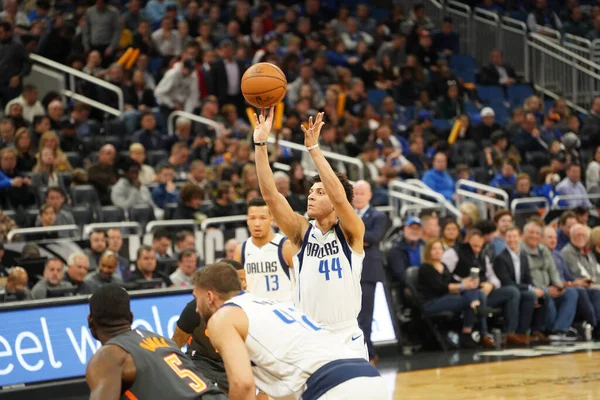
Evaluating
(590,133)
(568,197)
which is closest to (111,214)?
(568,197)

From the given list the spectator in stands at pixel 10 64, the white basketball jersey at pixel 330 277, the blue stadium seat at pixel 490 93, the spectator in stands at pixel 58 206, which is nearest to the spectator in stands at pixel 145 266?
the spectator in stands at pixel 58 206

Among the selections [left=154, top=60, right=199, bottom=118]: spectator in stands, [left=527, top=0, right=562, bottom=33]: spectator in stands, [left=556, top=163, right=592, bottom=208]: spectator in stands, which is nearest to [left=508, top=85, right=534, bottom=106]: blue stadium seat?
[left=527, top=0, right=562, bottom=33]: spectator in stands

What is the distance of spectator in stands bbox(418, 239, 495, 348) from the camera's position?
43.8ft

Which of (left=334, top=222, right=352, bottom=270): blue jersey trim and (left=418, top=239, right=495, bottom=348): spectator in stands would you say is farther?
(left=418, top=239, right=495, bottom=348): spectator in stands

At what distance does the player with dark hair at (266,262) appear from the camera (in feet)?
31.1

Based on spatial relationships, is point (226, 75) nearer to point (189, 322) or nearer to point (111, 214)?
point (111, 214)

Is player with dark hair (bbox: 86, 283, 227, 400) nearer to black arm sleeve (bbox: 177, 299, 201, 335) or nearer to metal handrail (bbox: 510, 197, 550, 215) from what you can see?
black arm sleeve (bbox: 177, 299, 201, 335)

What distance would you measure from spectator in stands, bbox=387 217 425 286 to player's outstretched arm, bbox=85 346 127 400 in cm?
877

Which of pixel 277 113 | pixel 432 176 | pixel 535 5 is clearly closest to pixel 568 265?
pixel 432 176

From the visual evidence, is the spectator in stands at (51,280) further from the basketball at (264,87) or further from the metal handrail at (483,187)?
the metal handrail at (483,187)

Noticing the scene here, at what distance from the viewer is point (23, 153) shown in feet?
47.9

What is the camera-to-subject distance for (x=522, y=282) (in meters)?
14.3

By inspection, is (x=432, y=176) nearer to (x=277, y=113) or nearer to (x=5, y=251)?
(x=277, y=113)

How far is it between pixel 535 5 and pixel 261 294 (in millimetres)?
17879
